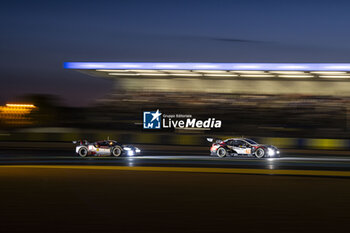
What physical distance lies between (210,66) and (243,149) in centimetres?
1275

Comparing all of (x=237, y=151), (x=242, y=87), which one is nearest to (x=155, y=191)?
(x=237, y=151)

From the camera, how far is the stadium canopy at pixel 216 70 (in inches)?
1166

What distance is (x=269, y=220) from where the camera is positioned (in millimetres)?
7012

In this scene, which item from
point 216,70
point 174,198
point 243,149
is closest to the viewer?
point 174,198

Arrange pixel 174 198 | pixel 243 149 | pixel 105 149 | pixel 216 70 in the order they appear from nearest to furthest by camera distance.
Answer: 1. pixel 174 198
2. pixel 243 149
3. pixel 105 149
4. pixel 216 70

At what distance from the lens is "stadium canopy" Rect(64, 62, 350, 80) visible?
1166 inches

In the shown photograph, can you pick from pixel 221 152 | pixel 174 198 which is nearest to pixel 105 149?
pixel 221 152

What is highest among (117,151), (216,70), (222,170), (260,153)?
(216,70)

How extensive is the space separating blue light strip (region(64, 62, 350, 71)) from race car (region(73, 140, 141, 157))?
13105 mm

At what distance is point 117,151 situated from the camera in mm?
19594

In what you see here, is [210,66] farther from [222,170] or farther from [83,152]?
[222,170]

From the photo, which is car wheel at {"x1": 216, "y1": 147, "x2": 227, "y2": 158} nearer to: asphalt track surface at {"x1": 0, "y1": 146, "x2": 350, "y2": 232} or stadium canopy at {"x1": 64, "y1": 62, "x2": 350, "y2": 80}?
asphalt track surface at {"x1": 0, "y1": 146, "x2": 350, "y2": 232}

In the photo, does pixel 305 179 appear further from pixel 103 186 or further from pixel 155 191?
pixel 103 186

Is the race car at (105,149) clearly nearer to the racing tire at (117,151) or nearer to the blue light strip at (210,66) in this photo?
the racing tire at (117,151)
